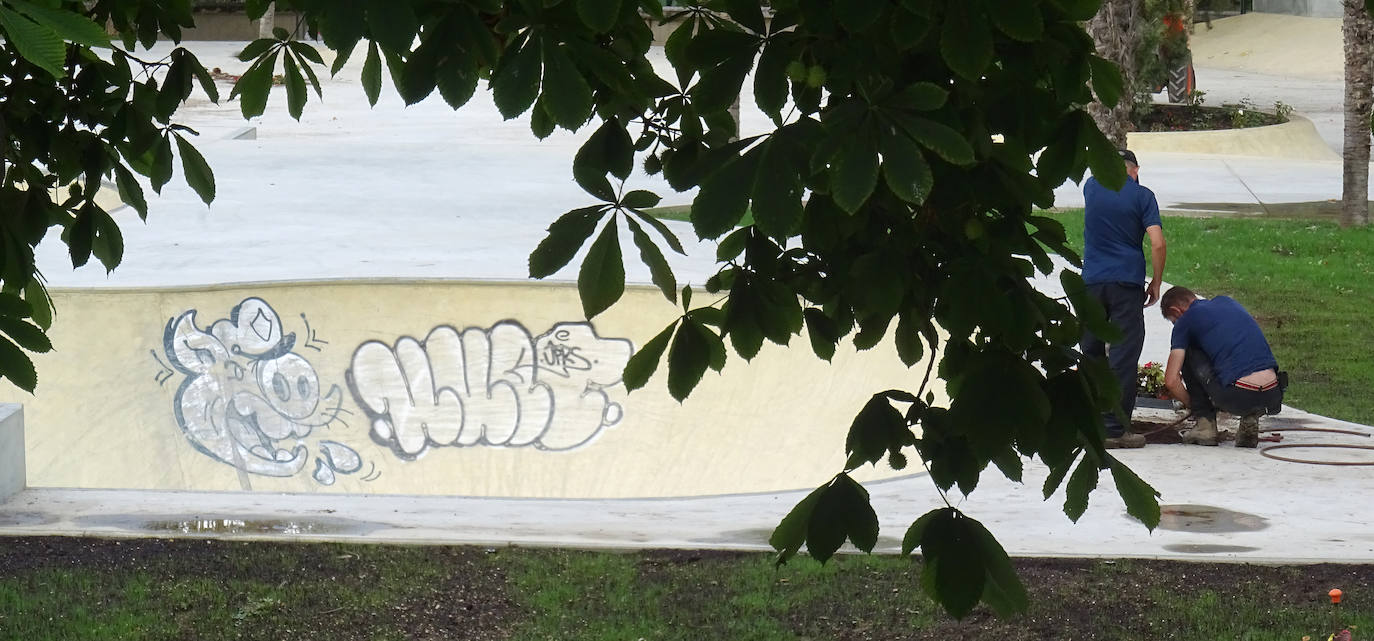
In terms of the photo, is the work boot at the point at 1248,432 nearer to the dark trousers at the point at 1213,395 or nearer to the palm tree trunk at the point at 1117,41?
the dark trousers at the point at 1213,395

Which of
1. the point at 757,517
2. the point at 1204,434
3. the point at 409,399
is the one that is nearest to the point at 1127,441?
the point at 1204,434

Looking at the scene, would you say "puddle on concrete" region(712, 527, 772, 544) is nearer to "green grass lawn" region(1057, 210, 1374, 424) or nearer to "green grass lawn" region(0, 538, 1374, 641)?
"green grass lawn" region(0, 538, 1374, 641)

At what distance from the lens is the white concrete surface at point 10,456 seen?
23.5 ft

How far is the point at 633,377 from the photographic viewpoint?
108 inches

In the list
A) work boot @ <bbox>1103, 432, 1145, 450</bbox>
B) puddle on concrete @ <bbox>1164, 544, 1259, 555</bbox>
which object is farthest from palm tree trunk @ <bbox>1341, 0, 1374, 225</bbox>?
puddle on concrete @ <bbox>1164, 544, 1259, 555</bbox>

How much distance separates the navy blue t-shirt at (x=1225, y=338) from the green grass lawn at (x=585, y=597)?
8.20 ft

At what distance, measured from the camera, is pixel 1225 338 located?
27.7 ft

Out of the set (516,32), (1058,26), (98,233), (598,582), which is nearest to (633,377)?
(516,32)

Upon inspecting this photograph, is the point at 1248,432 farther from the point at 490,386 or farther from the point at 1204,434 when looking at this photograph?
the point at 490,386

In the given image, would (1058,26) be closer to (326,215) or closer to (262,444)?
(262,444)

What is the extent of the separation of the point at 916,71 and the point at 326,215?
561 inches

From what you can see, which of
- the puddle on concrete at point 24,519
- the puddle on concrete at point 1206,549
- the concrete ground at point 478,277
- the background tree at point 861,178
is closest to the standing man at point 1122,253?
the concrete ground at point 478,277

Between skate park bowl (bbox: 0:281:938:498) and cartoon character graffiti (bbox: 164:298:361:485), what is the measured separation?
0.01 metres

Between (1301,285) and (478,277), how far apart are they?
25.7 feet
